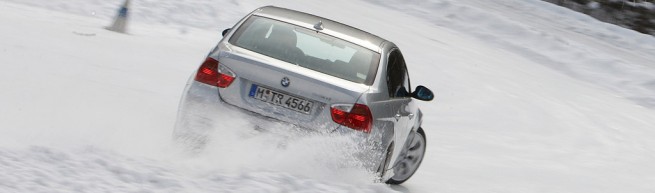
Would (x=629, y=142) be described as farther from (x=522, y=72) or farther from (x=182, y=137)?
(x=182, y=137)

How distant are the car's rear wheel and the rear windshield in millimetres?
1354

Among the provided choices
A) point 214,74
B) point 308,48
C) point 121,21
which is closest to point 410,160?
point 308,48

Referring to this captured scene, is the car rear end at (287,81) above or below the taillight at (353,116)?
above

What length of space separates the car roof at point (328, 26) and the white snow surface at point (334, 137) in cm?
109

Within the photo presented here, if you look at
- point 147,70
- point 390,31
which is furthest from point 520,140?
point 390,31

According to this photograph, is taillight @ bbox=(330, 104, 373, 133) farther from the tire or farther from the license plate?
the tire

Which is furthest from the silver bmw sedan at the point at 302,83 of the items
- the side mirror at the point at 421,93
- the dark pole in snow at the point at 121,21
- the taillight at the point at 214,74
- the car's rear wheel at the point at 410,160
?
the dark pole in snow at the point at 121,21

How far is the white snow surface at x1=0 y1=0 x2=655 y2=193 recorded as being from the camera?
7.62 m

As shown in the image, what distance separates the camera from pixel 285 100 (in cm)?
811

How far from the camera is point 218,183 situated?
23.9 ft

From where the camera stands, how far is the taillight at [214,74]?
8.20m

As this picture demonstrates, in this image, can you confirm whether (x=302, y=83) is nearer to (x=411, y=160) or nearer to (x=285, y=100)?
(x=285, y=100)

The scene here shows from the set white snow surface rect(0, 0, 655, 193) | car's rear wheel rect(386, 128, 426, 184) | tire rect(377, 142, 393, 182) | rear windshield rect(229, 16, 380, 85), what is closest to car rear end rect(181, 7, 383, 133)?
rear windshield rect(229, 16, 380, 85)

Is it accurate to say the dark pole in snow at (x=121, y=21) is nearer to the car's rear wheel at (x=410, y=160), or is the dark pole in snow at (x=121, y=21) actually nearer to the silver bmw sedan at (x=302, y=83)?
the car's rear wheel at (x=410, y=160)
